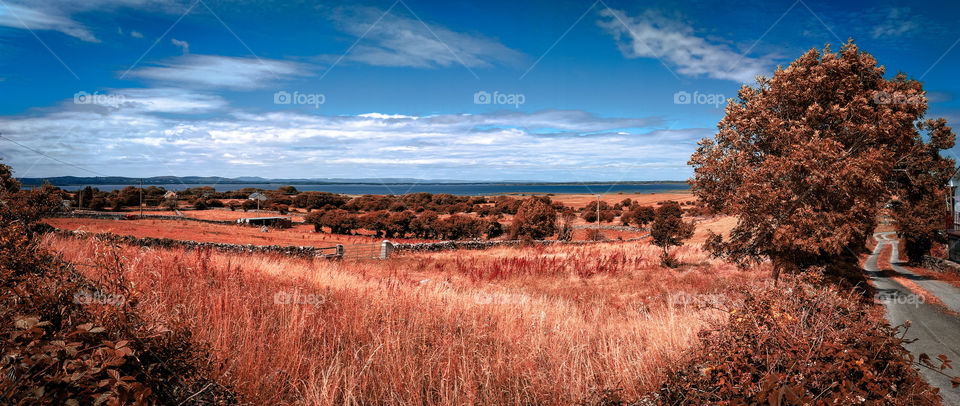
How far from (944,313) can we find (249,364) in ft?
67.9

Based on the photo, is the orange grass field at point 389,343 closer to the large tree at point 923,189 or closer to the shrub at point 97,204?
the large tree at point 923,189

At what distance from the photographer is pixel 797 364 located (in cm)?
304

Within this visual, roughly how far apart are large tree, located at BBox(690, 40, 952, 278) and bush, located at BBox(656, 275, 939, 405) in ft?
32.7

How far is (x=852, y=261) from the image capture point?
16.9 m

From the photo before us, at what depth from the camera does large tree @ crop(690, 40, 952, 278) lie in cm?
1188

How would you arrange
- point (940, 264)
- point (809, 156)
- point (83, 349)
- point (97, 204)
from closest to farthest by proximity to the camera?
point (83, 349), point (809, 156), point (940, 264), point (97, 204)

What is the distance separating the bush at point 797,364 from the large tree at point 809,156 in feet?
32.7

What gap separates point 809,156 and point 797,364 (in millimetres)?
11346

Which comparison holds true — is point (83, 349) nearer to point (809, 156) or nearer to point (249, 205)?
point (809, 156)

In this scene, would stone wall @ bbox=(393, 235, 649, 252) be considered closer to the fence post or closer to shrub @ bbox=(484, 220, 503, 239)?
the fence post

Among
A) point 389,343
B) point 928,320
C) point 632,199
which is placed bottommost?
point 928,320

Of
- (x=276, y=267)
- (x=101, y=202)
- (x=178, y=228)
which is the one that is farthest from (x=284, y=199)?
(x=276, y=267)

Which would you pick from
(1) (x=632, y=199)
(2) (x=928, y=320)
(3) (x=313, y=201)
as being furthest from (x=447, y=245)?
(1) (x=632, y=199)

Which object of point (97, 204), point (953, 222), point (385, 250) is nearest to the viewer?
point (385, 250)
